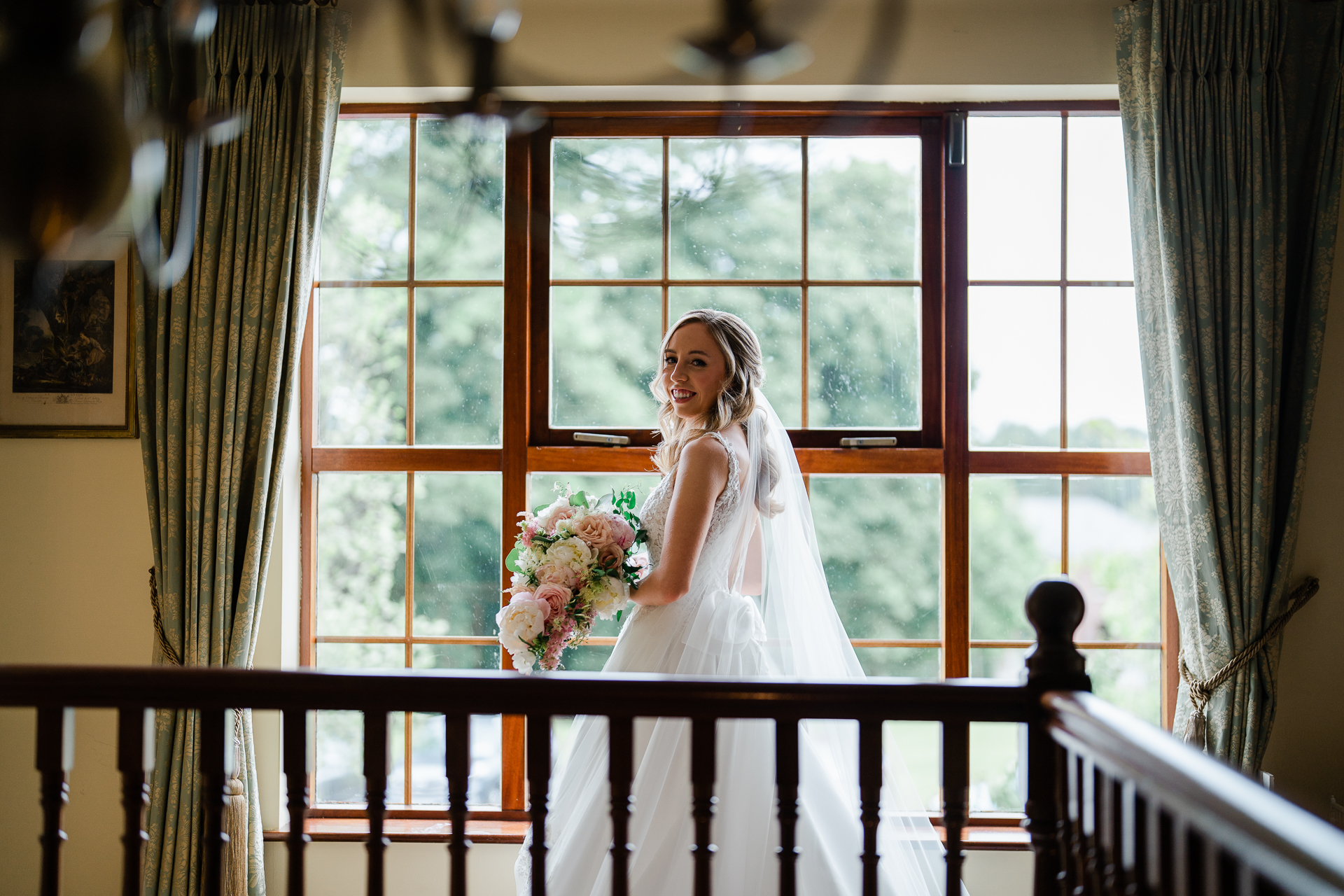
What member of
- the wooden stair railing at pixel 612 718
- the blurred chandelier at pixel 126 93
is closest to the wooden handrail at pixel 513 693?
the wooden stair railing at pixel 612 718

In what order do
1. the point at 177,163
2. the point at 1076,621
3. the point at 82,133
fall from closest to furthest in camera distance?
the point at 82,133, the point at 1076,621, the point at 177,163

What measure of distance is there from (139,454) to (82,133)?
7.70 ft

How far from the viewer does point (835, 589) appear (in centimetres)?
288

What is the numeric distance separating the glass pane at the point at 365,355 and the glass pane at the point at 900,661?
173 cm

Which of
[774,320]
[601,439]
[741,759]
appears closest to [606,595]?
[741,759]

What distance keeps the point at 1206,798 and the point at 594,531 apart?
153 cm

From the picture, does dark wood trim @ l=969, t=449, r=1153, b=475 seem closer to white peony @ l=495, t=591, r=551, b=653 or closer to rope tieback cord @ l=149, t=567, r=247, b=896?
white peony @ l=495, t=591, r=551, b=653

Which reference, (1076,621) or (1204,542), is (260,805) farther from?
(1204,542)

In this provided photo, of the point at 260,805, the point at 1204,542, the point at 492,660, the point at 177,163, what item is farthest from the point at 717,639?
the point at 177,163

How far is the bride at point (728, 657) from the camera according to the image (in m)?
1.87

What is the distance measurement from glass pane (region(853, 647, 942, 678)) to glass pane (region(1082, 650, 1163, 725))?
506 mm

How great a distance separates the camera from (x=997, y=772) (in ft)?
9.44

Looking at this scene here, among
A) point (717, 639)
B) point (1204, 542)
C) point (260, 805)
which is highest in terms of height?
point (1204, 542)

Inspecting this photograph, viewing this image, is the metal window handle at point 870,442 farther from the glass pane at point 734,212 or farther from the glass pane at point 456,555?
the glass pane at point 456,555
